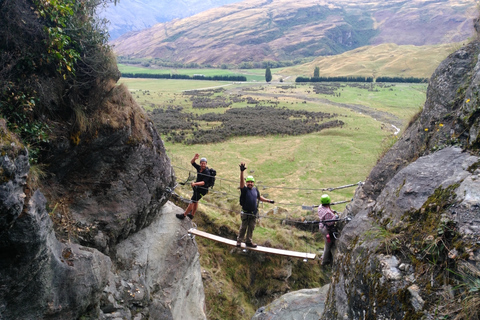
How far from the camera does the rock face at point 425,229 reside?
16.2ft

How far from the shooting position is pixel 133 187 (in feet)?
33.0

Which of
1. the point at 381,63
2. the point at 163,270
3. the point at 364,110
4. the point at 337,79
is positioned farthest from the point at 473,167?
the point at 381,63

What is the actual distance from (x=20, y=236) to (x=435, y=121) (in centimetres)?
986

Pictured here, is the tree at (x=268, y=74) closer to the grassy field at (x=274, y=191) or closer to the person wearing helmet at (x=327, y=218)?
the grassy field at (x=274, y=191)

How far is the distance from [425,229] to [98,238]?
25.3ft

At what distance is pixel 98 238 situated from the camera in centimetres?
889

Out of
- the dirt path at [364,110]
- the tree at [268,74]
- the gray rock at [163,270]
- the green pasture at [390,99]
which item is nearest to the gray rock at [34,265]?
the gray rock at [163,270]

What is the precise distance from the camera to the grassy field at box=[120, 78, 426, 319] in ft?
47.2

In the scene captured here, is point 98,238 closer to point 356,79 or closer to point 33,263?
point 33,263

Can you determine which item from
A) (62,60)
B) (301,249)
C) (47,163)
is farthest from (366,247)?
(301,249)

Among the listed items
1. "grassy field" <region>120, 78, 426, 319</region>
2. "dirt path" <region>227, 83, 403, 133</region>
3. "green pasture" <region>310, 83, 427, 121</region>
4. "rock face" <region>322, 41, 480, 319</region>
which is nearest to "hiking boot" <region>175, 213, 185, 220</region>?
"grassy field" <region>120, 78, 426, 319</region>

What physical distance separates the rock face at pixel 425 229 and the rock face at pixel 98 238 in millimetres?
5366

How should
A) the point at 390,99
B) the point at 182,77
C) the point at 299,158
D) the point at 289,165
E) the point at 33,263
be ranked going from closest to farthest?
the point at 33,263 → the point at 289,165 → the point at 299,158 → the point at 390,99 → the point at 182,77

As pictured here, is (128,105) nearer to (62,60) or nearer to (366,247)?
(62,60)
